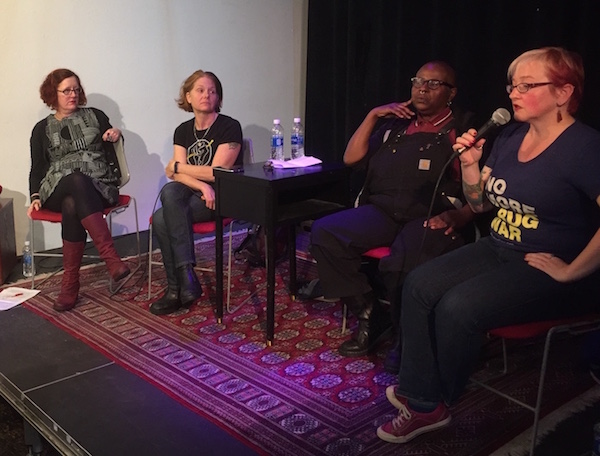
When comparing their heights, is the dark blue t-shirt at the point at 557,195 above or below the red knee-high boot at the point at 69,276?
above

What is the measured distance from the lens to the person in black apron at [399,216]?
2.51m

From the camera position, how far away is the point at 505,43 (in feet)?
11.6

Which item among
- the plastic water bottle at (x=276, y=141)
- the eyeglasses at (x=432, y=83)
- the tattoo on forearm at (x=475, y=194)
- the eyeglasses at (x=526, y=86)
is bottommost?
the tattoo on forearm at (x=475, y=194)

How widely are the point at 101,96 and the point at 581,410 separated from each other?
3295 mm

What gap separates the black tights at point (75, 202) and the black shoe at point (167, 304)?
0.48 m

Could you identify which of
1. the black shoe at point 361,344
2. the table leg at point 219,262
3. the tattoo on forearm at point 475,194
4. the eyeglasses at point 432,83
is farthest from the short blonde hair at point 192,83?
the tattoo on forearm at point 475,194

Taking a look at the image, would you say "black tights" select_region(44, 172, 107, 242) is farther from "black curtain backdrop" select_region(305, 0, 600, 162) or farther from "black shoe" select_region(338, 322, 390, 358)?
"black curtain backdrop" select_region(305, 0, 600, 162)

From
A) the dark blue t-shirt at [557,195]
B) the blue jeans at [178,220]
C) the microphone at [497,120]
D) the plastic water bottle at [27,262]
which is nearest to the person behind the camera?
the dark blue t-shirt at [557,195]

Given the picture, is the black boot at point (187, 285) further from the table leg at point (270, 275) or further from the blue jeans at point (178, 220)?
the table leg at point (270, 275)

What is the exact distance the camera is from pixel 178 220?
9.93 feet

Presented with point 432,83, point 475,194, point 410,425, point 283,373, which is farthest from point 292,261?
point 410,425

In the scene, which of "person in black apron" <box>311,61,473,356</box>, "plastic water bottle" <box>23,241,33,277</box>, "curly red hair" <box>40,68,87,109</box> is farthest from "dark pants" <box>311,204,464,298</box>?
"plastic water bottle" <box>23,241,33,277</box>

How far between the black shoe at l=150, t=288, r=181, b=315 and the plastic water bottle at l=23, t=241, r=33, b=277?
905 mm

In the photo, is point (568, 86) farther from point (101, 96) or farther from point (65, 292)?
point (101, 96)
